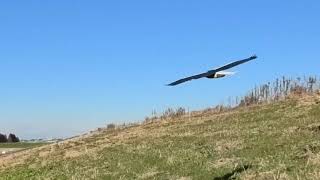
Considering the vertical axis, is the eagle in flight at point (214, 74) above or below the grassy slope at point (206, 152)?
above

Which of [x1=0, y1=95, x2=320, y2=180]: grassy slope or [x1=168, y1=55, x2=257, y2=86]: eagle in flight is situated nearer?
[x1=168, y1=55, x2=257, y2=86]: eagle in flight

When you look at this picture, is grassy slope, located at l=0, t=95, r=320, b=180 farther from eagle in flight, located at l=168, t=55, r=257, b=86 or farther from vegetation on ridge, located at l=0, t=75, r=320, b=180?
eagle in flight, located at l=168, t=55, r=257, b=86

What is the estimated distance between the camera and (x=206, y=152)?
21109mm

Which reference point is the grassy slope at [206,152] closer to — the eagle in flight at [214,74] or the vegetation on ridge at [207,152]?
the vegetation on ridge at [207,152]

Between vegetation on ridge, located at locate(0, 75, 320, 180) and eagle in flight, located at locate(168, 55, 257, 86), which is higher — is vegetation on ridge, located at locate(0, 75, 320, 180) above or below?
below

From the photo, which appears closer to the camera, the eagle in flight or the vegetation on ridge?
the eagle in flight

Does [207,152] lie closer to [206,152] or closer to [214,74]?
[206,152]

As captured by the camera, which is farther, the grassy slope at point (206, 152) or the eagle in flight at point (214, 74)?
the grassy slope at point (206, 152)

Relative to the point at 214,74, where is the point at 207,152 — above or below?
below

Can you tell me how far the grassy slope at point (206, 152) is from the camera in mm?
16578

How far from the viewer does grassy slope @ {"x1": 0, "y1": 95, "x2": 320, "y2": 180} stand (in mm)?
16578

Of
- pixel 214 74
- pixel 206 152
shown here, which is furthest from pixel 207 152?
pixel 214 74

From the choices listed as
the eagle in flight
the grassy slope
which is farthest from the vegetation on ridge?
the eagle in flight

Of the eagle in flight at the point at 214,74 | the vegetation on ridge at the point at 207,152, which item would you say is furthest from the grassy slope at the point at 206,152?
the eagle in flight at the point at 214,74
